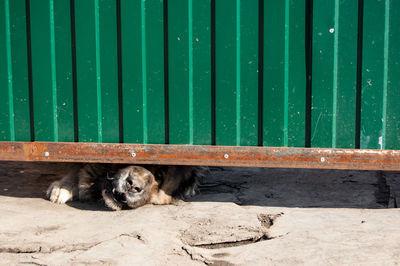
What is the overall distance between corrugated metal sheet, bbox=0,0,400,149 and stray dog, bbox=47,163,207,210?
0.91ft

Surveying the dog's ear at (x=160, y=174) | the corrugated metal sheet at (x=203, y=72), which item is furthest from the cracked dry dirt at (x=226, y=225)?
the corrugated metal sheet at (x=203, y=72)

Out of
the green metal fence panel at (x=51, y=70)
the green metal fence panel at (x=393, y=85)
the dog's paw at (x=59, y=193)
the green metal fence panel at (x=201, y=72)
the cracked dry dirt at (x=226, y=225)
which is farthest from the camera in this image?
the dog's paw at (x=59, y=193)

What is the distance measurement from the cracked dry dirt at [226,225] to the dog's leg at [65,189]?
9 cm

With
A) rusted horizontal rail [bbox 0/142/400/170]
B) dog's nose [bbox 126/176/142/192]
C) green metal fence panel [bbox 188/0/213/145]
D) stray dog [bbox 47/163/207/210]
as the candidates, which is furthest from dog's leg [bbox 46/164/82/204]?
green metal fence panel [bbox 188/0/213/145]

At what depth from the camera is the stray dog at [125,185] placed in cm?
406

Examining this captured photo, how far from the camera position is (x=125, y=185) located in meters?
4.04

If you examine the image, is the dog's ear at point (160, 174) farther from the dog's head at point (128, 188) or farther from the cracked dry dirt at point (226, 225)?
the cracked dry dirt at point (226, 225)

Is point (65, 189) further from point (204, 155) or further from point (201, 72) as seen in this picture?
point (201, 72)

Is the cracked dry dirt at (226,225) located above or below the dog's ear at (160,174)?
below

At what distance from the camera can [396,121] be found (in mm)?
3912

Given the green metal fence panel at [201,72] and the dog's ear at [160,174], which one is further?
the dog's ear at [160,174]

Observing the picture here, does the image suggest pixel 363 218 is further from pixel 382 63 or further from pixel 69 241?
pixel 69 241

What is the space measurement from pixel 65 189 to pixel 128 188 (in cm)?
63

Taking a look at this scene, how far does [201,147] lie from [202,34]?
0.83 meters
